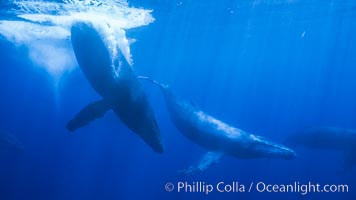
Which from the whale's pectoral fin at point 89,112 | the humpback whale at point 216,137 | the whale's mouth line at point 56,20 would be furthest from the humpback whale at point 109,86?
the whale's mouth line at point 56,20

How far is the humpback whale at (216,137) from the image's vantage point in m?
14.0

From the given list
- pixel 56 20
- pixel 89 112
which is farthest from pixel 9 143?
pixel 89 112

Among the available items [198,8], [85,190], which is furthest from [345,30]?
[85,190]

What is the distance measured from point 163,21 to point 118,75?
2221cm

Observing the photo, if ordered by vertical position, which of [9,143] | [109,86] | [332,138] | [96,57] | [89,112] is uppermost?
[96,57]

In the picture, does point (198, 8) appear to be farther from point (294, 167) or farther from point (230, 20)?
point (294, 167)

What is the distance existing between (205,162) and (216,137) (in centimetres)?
171

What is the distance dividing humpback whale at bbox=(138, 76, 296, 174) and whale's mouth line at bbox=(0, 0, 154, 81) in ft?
10.5

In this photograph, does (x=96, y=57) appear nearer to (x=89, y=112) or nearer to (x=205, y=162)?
(x=89, y=112)

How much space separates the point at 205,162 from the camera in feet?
43.9

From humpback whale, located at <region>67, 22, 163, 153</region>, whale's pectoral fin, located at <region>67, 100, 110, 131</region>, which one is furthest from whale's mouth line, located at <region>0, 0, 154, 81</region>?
whale's pectoral fin, located at <region>67, 100, 110, 131</region>

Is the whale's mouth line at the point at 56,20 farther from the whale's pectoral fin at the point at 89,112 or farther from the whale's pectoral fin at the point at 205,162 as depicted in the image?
the whale's pectoral fin at the point at 89,112

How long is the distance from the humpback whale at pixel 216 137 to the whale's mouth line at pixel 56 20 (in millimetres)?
3185

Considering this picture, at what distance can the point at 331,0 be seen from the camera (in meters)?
29.2
